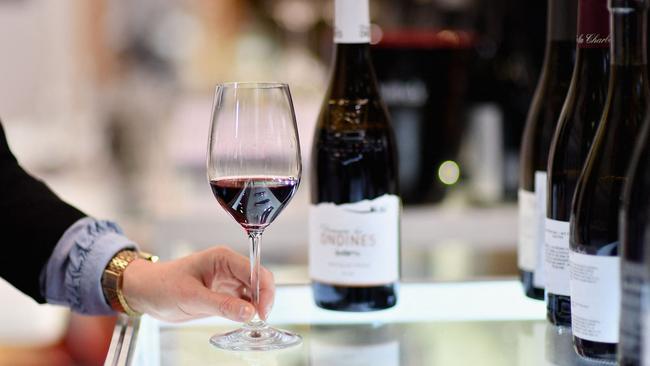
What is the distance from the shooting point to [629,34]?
0.72 m

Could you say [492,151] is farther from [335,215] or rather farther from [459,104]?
[335,215]

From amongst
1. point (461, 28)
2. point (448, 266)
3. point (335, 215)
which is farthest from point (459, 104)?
point (335, 215)

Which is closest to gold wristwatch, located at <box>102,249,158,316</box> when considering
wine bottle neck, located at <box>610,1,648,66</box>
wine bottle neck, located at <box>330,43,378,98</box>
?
wine bottle neck, located at <box>330,43,378,98</box>

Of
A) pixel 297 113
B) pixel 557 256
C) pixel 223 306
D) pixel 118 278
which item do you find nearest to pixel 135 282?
pixel 118 278

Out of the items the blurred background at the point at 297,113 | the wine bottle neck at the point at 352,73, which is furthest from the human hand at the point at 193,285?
the blurred background at the point at 297,113

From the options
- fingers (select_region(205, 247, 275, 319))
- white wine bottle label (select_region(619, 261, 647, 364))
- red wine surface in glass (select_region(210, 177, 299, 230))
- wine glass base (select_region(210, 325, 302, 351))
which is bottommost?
wine glass base (select_region(210, 325, 302, 351))

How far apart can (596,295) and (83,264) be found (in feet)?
1.81

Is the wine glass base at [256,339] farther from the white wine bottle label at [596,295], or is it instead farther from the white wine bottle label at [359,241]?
the white wine bottle label at [596,295]

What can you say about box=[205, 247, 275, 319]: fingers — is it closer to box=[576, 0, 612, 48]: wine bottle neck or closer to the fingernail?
the fingernail

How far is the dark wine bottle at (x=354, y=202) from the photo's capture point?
1042 mm

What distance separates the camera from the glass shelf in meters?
0.85

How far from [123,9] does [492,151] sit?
1.59 m

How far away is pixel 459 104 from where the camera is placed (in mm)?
2133

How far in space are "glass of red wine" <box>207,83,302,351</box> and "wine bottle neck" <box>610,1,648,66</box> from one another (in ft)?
0.95
